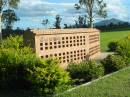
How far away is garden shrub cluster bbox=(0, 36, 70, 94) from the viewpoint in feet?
36.9

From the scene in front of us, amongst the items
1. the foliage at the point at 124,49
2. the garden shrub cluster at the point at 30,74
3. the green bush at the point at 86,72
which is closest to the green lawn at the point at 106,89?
the garden shrub cluster at the point at 30,74

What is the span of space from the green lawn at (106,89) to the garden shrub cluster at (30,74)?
46 cm

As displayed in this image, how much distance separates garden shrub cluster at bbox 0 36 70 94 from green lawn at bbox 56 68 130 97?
1.51ft

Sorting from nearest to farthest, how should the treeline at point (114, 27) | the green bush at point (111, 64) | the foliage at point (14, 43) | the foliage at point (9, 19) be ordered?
the foliage at point (14, 43) → the green bush at point (111, 64) → the foliage at point (9, 19) → the treeline at point (114, 27)

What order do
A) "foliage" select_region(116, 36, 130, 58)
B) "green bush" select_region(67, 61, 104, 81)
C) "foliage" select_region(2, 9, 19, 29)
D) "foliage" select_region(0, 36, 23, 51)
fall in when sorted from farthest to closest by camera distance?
1. "foliage" select_region(2, 9, 19, 29)
2. "foliage" select_region(116, 36, 130, 58)
3. "foliage" select_region(0, 36, 23, 51)
4. "green bush" select_region(67, 61, 104, 81)

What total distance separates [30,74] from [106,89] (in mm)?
1966

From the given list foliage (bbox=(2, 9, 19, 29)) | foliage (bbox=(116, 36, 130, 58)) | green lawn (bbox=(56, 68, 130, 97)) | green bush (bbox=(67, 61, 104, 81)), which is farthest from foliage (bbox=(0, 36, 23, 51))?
foliage (bbox=(2, 9, 19, 29))

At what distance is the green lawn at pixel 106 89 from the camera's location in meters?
10.9

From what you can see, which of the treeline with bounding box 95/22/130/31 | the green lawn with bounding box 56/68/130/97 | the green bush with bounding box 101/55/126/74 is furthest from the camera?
the treeline with bounding box 95/22/130/31

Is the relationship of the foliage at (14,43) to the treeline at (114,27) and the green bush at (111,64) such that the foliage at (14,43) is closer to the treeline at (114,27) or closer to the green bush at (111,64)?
the green bush at (111,64)

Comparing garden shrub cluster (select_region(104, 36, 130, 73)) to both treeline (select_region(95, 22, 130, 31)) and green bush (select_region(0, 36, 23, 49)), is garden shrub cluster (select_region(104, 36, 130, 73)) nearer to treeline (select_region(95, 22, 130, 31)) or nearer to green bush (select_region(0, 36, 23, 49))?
green bush (select_region(0, 36, 23, 49))

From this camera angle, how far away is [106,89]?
11.7m

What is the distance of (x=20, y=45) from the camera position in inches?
645

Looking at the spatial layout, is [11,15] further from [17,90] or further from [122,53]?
[17,90]
